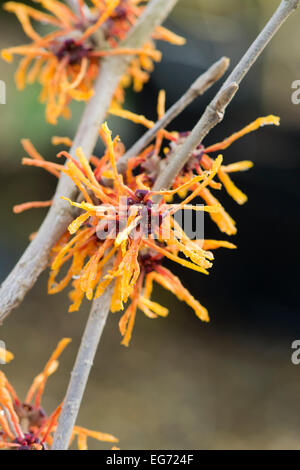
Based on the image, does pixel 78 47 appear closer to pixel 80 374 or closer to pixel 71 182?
pixel 71 182

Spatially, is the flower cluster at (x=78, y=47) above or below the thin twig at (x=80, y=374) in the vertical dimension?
above

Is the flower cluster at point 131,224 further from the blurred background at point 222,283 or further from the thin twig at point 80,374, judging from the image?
the blurred background at point 222,283

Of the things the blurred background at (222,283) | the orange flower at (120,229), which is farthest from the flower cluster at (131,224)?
the blurred background at (222,283)

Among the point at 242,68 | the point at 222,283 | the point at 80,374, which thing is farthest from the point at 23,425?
the point at 222,283

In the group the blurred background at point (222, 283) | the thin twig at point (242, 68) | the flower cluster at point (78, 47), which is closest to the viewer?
the thin twig at point (242, 68)

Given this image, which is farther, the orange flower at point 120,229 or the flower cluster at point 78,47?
the flower cluster at point 78,47

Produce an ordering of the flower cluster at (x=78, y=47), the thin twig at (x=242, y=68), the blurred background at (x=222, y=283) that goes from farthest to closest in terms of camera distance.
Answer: the blurred background at (x=222, y=283) < the flower cluster at (x=78, y=47) < the thin twig at (x=242, y=68)
